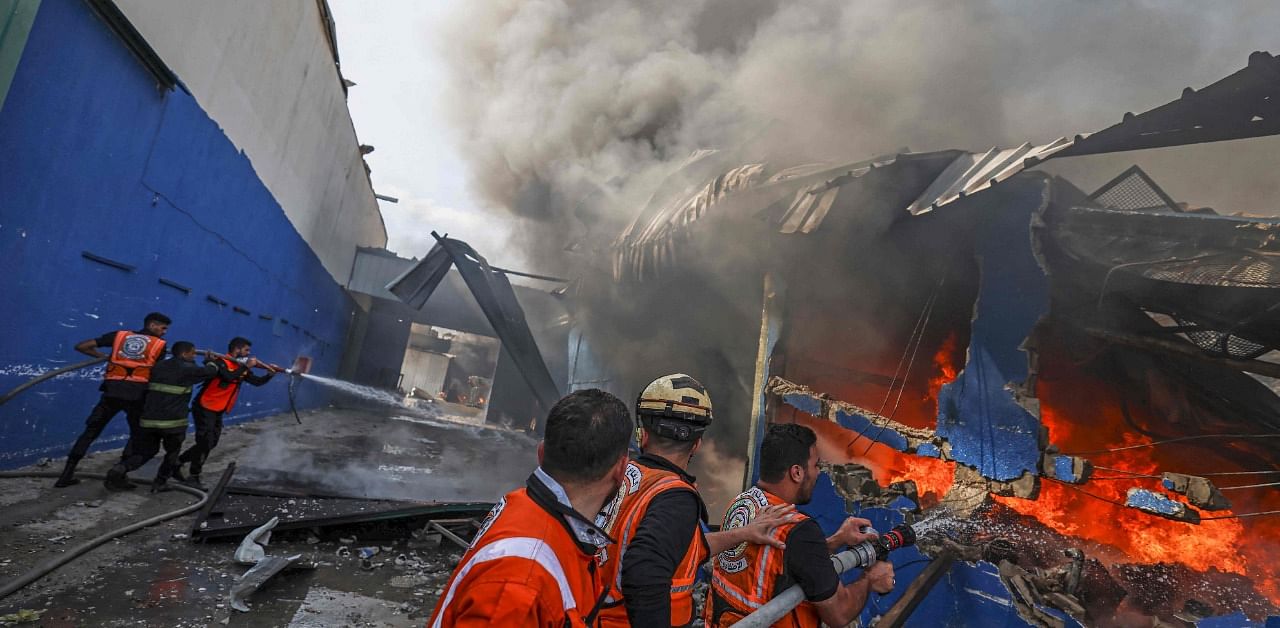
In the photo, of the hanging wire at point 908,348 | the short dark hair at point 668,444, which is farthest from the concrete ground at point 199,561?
the hanging wire at point 908,348

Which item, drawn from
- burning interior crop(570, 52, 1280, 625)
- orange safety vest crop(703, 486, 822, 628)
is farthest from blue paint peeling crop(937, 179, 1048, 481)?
orange safety vest crop(703, 486, 822, 628)

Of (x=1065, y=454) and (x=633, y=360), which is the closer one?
(x=1065, y=454)

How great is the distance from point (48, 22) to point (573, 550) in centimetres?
611

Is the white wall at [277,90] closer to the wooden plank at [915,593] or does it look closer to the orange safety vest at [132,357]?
the orange safety vest at [132,357]

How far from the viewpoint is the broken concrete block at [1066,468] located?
11.1 ft

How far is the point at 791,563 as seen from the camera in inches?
75.9

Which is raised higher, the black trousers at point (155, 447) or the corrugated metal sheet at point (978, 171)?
the corrugated metal sheet at point (978, 171)

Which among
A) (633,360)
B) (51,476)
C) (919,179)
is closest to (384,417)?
(633,360)

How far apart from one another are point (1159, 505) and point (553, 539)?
3.81 metres

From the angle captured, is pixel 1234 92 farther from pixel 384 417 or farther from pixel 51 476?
pixel 384 417

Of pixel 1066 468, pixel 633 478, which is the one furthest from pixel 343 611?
pixel 1066 468

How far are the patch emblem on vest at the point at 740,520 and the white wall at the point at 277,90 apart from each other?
22.5 feet

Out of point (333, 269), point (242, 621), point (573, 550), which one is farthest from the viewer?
point (333, 269)

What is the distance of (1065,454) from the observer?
11.5ft
